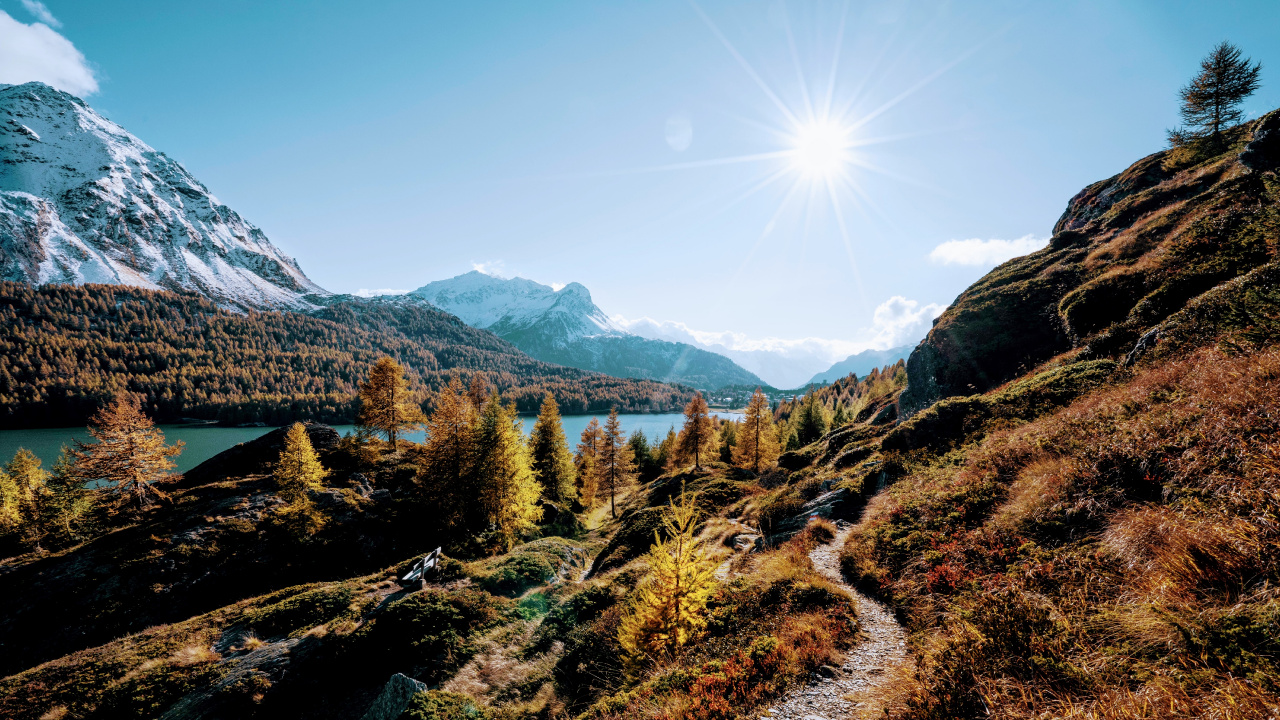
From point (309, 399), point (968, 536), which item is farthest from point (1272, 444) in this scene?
point (309, 399)

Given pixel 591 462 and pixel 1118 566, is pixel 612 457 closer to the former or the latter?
pixel 591 462

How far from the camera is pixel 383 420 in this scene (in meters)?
37.5

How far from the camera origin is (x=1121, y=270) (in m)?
22.2

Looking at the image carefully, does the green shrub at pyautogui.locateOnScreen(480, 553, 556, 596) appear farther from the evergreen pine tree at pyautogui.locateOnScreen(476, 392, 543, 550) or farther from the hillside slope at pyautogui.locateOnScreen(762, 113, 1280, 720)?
the hillside slope at pyautogui.locateOnScreen(762, 113, 1280, 720)

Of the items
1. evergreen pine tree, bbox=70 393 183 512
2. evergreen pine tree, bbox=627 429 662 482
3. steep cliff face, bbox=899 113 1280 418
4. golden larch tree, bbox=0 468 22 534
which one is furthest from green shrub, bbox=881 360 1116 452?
golden larch tree, bbox=0 468 22 534

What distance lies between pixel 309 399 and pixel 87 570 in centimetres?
16700

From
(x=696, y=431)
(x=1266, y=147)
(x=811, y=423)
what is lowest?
(x=696, y=431)

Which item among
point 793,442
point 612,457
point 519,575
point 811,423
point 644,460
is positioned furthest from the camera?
point 644,460

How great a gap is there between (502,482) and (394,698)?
1552 centimetres

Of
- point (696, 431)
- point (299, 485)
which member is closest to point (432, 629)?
point (299, 485)

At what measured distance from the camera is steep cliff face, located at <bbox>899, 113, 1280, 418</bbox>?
1711 centimetres

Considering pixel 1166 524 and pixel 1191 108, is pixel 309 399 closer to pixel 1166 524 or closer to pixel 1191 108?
pixel 1166 524

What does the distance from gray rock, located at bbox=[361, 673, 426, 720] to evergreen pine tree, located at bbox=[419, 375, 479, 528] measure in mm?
16648

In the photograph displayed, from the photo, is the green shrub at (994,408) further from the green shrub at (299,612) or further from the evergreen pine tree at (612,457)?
the green shrub at (299,612)
